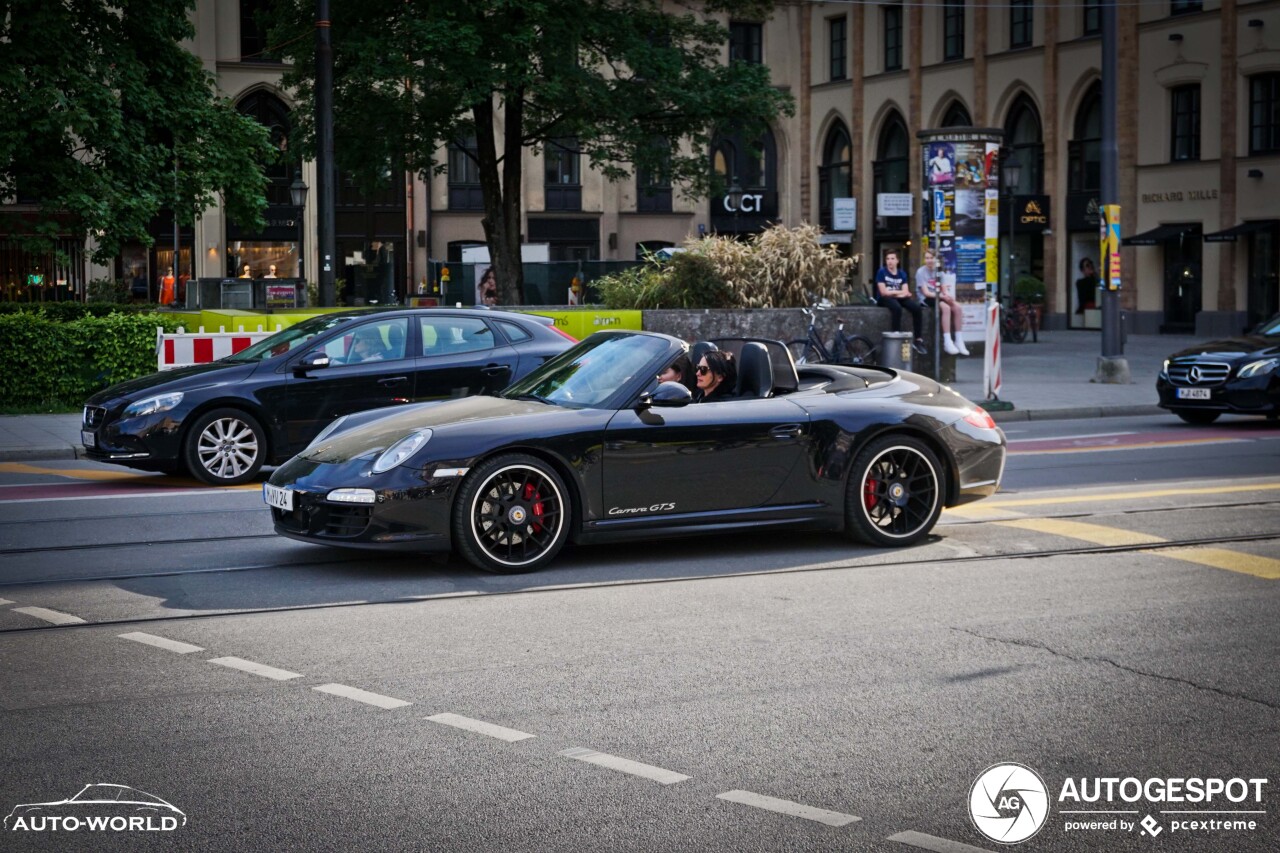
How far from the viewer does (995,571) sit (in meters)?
8.71

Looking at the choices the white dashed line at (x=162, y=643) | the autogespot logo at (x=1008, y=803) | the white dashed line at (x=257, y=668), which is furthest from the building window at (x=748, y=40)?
the autogespot logo at (x=1008, y=803)

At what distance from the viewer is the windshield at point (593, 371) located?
9.09m

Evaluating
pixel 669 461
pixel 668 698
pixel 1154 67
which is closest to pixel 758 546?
pixel 669 461

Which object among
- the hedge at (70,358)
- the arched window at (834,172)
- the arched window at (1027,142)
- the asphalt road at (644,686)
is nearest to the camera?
the asphalt road at (644,686)

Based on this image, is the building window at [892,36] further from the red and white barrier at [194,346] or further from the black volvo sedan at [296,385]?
the black volvo sedan at [296,385]

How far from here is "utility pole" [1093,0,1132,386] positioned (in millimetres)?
23078

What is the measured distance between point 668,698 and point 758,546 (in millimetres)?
3653

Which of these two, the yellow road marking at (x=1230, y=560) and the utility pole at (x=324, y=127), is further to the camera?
the utility pole at (x=324, y=127)

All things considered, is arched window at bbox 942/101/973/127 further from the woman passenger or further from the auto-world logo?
the auto-world logo

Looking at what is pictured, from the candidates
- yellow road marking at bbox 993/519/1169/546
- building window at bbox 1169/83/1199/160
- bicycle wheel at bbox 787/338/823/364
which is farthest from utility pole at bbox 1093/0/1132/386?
building window at bbox 1169/83/1199/160

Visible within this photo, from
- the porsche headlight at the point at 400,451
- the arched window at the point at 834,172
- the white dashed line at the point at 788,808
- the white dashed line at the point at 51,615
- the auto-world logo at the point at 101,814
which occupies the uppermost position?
the arched window at the point at 834,172

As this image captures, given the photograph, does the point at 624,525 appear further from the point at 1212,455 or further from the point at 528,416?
the point at 1212,455

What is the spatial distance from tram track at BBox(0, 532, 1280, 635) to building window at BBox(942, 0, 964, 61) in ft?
151

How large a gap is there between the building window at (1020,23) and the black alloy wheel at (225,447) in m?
42.0
